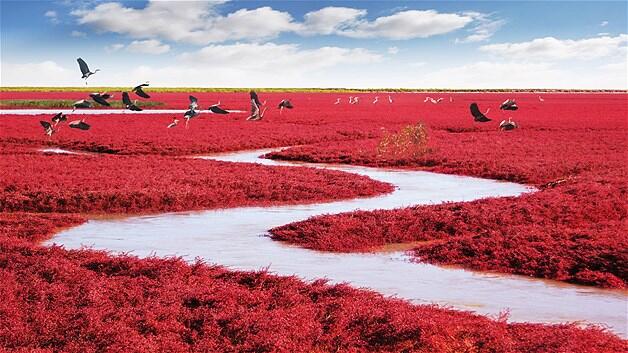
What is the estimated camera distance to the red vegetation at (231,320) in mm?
8633

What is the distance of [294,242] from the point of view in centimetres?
1569

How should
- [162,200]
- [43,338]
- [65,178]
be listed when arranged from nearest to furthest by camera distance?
1. [43,338]
2. [162,200]
3. [65,178]

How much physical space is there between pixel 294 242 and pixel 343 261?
191cm

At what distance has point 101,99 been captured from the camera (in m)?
16.7

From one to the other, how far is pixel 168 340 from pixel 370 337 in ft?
8.22

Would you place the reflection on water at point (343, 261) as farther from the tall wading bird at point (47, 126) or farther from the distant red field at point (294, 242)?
the tall wading bird at point (47, 126)

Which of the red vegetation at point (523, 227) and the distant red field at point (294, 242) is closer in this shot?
the distant red field at point (294, 242)

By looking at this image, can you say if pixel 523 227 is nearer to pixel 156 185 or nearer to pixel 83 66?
pixel 83 66

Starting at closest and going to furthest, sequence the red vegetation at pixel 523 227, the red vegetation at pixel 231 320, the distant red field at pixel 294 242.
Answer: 1. the red vegetation at pixel 231 320
2. the distant red field at pixel 294 242
3. the red vegetation at pixel 523 227

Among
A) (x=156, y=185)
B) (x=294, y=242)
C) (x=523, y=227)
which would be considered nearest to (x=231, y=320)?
(x=294, y=242)

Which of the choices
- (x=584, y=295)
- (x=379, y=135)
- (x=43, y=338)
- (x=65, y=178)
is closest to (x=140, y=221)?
(x=65, y=178)

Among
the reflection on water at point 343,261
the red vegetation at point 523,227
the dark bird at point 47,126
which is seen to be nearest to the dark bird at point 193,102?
the reflection on water at point 343,261

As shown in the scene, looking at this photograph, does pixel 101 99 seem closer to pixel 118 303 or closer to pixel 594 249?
pixel 118 303

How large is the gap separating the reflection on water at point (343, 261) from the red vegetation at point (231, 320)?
126 centimetres
